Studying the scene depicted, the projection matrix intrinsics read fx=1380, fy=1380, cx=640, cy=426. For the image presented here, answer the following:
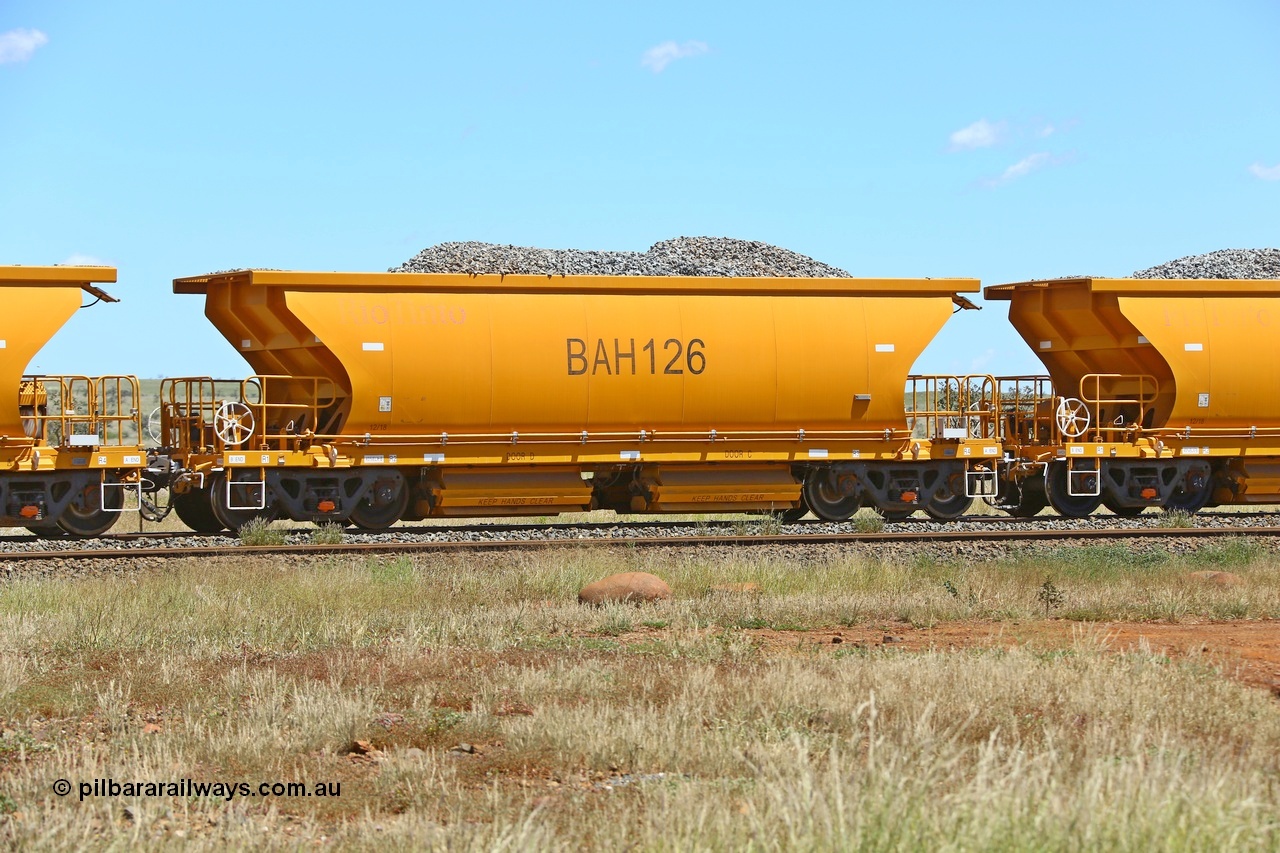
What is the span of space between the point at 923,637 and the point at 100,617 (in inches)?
257

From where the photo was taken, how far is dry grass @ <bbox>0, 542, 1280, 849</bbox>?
529 centimetres

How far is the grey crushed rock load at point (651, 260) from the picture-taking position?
2298cm

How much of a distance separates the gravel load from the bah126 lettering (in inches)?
479

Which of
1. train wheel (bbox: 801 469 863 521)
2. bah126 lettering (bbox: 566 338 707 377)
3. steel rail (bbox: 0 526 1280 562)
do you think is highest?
bah126 lettering (bbox: 566 338 707 377)

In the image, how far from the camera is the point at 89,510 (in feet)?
57.3

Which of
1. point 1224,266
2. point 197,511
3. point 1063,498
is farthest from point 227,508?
point 1224,266

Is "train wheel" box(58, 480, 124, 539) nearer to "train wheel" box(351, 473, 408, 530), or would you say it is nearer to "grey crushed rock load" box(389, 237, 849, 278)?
"train wheel" box(351, 473, 408, 530)

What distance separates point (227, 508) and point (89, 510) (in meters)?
1.69

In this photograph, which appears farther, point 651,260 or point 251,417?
point 651,260

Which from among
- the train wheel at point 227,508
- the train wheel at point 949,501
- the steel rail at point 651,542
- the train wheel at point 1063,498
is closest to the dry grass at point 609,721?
the steel rail at point 651,542

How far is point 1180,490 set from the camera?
2158cm

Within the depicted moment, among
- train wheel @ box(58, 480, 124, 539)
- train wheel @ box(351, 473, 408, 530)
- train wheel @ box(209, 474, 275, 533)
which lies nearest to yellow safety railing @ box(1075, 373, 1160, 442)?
train wheel @ box(351, 473, 408, 530)

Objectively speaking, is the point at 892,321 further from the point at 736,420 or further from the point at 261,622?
the point at 261,622

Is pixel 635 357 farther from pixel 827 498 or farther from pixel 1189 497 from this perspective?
pixel 1189 497
